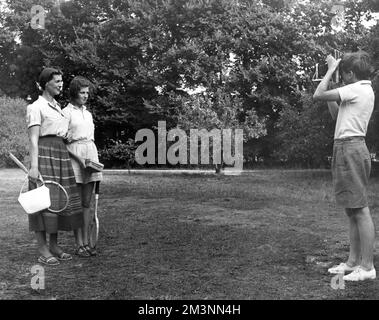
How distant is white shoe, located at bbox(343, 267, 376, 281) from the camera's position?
3.90 meters

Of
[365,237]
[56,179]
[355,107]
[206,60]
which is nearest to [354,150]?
[355,107]

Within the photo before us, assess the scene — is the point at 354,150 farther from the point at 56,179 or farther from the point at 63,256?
the point at 63,256

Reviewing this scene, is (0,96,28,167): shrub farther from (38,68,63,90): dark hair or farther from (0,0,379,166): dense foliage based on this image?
(38,68,63,90): dark hair

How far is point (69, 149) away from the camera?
4859 mm

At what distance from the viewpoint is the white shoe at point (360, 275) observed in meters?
3.90

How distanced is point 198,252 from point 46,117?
6.47ft

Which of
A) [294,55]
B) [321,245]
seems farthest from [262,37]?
[321,245]

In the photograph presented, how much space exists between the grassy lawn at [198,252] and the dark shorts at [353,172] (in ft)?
2.11

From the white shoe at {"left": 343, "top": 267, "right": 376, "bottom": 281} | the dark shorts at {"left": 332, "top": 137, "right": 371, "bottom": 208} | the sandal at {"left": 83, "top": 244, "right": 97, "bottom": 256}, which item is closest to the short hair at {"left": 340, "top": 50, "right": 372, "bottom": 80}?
the dark shorts at {"left": 332, "top": 137, "right": 371, "bottom": 208}

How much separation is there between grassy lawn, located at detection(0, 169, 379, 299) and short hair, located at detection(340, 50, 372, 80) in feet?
5.46

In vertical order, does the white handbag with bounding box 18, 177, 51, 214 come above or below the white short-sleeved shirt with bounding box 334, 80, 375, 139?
below

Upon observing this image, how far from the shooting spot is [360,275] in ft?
12.9
